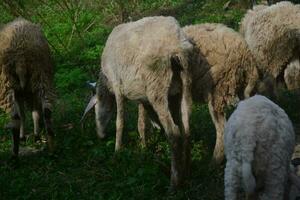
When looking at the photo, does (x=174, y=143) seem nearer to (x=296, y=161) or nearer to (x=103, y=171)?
(x=103, y=171)

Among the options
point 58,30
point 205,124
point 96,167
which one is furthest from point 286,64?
point 58,30

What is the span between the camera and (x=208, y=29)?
734 cm

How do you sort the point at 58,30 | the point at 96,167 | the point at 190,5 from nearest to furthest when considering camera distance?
1. the point at 96,167
2. the point at 58,30
3. the point at 190,5

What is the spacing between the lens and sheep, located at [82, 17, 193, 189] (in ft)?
21.2

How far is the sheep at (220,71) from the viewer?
7043mm

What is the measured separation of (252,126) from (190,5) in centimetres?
1271

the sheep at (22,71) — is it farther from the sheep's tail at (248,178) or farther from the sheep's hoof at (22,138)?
the sheep's tail at (248,178)

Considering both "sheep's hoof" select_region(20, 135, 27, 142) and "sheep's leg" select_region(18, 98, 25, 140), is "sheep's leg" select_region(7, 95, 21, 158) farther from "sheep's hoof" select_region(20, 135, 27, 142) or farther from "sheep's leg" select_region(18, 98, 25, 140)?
"sheep's hoof" select_region(20, 135, 27, 142)

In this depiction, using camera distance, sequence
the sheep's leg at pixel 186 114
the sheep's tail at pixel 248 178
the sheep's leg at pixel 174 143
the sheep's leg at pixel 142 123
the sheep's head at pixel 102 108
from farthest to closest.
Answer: the sheep's head at pixel 102 108
the sheep's leg at pixel 142 123
the sheep's leg at pixel 186 114
the sheep's leg at pixel 174 143
the sheep's tail at pixel 248 178

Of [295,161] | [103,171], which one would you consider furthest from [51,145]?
[295,161]

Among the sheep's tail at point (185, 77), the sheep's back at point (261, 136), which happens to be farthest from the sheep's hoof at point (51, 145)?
the sheep's back at point (261, 136)

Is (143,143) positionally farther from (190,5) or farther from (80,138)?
(190,5)

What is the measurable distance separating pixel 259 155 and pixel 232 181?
31 cm

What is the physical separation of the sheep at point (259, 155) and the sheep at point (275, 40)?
9.88ft
